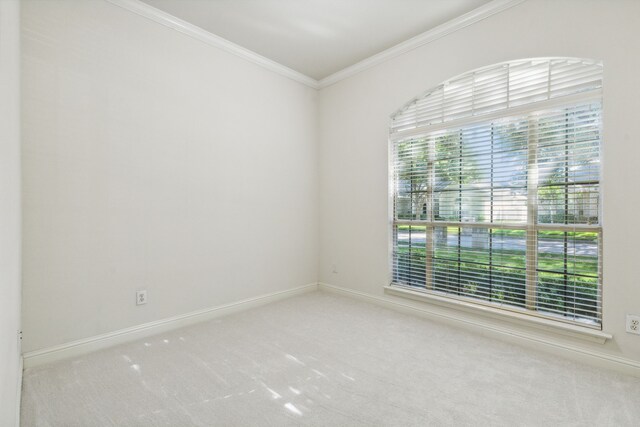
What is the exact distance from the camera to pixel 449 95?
9.49ft

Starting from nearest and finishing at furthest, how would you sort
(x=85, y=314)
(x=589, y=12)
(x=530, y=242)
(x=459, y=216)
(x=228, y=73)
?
(x=589, y=12) → (x=85, y=314) → (x=530, y=242) → (x=459, y=216) → (x=228, y=73)

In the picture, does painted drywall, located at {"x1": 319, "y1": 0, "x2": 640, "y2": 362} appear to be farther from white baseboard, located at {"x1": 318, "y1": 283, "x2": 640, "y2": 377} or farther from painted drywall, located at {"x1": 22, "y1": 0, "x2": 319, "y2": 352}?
painted drywall, located at {"x1": 22, "y1": 0, "x2": 319, "y2": 352}

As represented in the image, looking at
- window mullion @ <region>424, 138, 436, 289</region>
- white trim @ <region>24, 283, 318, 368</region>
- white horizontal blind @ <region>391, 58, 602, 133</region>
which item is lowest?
white trim @ <region>24, 283, 318, 368</region>

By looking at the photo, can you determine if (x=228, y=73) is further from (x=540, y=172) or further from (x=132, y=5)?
(x=540, y=172)

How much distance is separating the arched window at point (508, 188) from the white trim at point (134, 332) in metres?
1.69

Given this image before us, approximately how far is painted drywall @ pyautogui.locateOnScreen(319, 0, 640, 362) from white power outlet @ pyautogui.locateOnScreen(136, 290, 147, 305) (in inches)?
82.8

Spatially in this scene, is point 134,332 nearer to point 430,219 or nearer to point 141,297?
point 141,297

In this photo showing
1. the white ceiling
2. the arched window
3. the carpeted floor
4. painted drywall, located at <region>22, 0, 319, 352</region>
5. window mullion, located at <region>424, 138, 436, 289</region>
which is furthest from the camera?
window mullion, located at <region>424, 138, 436, 289</region>

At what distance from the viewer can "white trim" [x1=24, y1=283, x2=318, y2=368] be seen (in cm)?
214

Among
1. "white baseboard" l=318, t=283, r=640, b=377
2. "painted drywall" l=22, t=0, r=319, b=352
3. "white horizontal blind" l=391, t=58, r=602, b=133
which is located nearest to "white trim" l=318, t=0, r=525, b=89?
"white horizontal blind" l=391, t=58, r=602, b=133

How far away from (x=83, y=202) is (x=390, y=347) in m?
2.56

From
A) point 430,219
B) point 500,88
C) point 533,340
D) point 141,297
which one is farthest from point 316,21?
point 533,340

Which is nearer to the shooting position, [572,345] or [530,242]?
[572,345]

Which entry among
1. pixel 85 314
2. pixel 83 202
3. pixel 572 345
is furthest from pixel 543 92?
pixel 85 314
